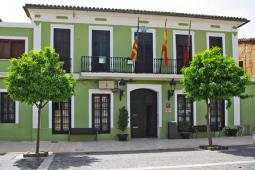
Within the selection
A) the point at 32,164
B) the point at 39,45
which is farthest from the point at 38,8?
the point at 32,164

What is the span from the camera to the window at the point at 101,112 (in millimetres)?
18672

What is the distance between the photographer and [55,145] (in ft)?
53.4

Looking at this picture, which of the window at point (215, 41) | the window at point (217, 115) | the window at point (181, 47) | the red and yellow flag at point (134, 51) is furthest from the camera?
the window at point (215, 41)

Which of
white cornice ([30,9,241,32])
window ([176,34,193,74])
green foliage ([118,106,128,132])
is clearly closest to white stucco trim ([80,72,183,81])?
window ([176,34,193,74])

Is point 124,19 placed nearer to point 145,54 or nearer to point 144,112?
point 145,54

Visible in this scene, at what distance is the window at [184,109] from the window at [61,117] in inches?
231

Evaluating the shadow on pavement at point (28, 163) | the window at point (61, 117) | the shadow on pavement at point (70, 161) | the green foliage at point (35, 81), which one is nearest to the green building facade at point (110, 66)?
the window at point (61, 117)

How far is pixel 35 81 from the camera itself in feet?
42.8

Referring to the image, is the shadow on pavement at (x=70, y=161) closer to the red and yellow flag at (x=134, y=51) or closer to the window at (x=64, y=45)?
the window at (x=64, y=45)

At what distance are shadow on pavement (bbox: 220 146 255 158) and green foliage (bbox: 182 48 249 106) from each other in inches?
83.3

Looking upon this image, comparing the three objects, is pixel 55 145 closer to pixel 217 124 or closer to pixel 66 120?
pixel 66 120

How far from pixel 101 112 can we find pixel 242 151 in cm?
742

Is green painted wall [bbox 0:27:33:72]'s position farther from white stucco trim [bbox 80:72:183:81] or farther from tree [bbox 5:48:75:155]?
tree [bbox 5:48:75:155]

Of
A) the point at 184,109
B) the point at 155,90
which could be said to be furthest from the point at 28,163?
the point at 184,109
